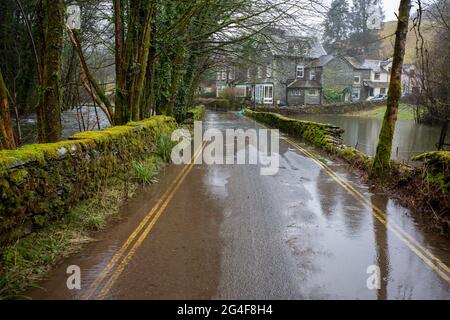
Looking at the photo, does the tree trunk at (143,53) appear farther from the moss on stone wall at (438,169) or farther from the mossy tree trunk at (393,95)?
the moss on stone wall at (438,169)

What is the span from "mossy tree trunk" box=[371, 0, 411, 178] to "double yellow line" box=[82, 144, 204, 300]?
5.87 m

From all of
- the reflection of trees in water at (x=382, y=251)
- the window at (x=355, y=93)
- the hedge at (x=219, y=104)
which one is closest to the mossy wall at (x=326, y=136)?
the reflection of trees in water at (x=382, y=251)

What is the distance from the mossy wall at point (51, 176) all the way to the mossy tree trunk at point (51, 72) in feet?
2.90

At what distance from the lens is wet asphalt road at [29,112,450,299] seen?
179 inches

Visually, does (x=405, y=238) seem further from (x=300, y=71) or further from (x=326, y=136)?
(x=300, y=71)

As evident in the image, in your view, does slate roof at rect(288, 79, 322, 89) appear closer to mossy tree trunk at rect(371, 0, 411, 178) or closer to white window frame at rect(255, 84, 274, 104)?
white window frame at rect(255, 84, 274, 104)

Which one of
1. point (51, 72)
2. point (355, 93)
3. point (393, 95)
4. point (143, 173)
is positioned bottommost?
point (143, 173)

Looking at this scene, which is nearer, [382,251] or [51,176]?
[382,251]

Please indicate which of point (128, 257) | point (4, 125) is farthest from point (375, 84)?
point (128, 257)

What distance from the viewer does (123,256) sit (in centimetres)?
544

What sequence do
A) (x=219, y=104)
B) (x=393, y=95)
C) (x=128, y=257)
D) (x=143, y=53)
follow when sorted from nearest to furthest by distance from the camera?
1. (x=128, y=257)
2. (x=393, y=95)
3. (x=143, y=53)
4. (x=219, y=104)

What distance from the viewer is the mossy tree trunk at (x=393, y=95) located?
10.0 m

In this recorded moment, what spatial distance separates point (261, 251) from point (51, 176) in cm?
359
